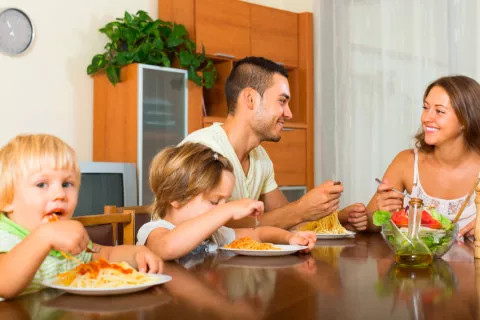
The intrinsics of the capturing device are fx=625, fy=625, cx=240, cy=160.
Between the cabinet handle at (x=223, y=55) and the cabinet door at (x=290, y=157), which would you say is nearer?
the cabinet handle at (x=223, y=55)

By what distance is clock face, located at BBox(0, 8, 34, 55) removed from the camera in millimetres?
3830

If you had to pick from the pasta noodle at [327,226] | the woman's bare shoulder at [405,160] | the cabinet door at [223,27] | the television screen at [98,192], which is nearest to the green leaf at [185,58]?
the cabinet door at [223,27]

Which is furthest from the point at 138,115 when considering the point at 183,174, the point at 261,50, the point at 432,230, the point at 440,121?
the point at 432,230

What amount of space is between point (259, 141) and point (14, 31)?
80.1 inches

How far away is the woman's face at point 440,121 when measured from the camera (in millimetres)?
2607

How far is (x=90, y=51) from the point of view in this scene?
168 inches

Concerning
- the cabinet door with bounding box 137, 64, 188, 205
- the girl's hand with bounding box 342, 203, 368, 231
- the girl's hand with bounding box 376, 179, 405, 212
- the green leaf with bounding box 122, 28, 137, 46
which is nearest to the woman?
the girl's hand with bounding box 342, 203, 368, 231

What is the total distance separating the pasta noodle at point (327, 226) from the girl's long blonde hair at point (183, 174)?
0.46 metres

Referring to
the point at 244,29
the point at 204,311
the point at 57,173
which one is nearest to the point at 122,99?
the point at 244,29

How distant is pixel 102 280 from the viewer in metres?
1.00

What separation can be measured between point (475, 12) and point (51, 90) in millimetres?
2958

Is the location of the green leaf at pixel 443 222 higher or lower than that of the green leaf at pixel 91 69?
lower

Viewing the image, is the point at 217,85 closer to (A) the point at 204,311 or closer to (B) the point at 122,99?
(B) the point at 122,99

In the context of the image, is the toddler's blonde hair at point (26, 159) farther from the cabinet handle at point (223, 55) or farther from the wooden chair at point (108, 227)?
the cabinet handle at point (223, 55)
